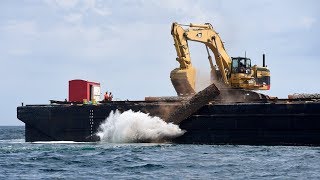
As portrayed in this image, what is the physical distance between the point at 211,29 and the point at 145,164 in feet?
84.2

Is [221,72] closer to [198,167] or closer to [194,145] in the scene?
[194,145]

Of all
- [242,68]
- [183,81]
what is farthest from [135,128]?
[242,68]

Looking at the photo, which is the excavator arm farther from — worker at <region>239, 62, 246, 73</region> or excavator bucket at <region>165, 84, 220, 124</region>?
excavator bucket at <region>165, 84, 220, 124</region>

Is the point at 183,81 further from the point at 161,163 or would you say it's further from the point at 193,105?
the point at 161,163

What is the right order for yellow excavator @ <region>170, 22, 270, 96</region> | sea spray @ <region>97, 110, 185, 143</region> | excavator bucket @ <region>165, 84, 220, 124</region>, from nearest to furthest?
1. excavator bucket @ <region>165, 84, 220, 124</region>
2. sea spray @ <region>97, 110, 185, 143</region>
3. yellow excavator @ <region>170, 22, 270, 96</region>

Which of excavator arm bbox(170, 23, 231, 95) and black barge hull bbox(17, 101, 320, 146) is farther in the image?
excavator arm bbox(170, 23, 231, 95)

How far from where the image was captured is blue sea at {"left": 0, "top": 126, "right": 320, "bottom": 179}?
3161 cm

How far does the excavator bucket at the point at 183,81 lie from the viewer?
2258 inches

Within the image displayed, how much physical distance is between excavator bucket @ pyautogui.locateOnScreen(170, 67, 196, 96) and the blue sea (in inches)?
428

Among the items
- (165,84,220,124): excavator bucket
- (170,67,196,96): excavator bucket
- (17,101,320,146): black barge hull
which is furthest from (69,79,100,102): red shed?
(165,84,220,124): excavator bucket

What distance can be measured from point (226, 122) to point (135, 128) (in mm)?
7792

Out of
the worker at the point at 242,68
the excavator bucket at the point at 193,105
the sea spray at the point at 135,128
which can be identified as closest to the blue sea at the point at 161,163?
the excavator bucket at the point at 193,105

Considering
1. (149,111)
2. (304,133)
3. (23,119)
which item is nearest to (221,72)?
(149,111)

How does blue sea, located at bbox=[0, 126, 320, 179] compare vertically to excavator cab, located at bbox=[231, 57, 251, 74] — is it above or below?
below
